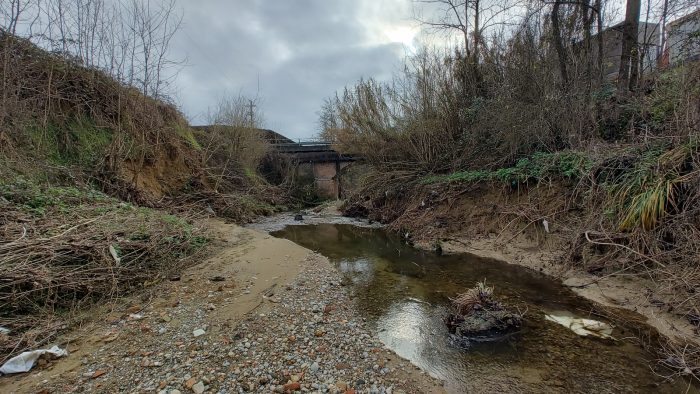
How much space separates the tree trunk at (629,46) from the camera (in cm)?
860

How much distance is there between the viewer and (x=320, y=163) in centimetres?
2405

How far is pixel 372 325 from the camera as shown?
4.38 m

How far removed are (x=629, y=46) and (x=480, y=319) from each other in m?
9.38

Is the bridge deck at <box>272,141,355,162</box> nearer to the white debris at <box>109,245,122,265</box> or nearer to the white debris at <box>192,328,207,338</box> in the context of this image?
the white debris at <box>109,245,122,265</box>

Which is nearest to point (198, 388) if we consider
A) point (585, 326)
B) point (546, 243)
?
point (585, 326)

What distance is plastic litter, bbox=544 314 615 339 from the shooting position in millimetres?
4023

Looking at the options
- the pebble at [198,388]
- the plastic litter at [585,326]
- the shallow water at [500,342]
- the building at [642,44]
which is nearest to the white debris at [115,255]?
the pebble at [198,388]

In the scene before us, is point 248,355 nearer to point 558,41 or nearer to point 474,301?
point 474,301

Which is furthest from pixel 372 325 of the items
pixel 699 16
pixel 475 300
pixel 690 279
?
pixel 699 16

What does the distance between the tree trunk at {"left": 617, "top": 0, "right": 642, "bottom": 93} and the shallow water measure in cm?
641

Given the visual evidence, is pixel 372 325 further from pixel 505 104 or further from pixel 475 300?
pixel 505 104

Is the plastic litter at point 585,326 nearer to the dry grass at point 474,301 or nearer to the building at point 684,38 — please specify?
the dry grass at point 474,301

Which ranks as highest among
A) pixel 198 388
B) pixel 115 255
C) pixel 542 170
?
pixel 542 170

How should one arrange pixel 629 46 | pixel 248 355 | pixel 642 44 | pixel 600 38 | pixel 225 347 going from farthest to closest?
pixel 600 38
pixel 629 46
pixel 642 44
pixel 225 347
pixel 248 355
